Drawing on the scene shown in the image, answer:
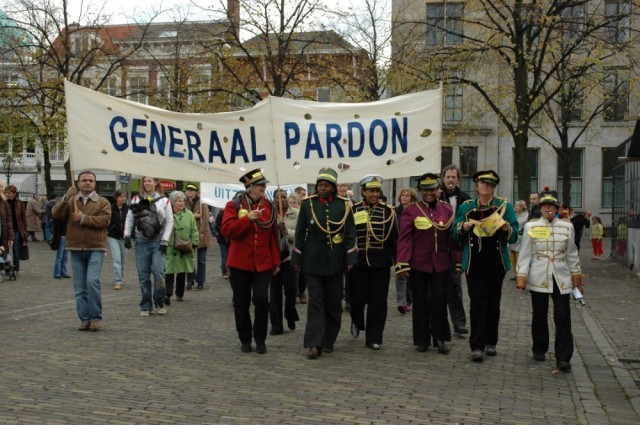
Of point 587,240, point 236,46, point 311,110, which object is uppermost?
point 236,46

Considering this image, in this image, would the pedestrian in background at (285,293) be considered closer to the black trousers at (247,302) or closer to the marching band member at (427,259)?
the black trousers at (247,302)

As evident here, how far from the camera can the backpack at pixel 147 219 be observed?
→ 12.4 m

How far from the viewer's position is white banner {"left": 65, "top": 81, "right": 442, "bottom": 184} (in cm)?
979

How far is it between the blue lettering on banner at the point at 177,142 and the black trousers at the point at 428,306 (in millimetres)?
2123

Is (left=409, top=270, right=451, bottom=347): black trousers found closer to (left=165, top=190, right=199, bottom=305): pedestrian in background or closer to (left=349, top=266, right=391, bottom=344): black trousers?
(left=349, top=266, right=391, bottom=344): black trousers

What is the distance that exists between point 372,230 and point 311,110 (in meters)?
1.46

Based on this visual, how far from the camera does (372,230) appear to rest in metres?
10.2

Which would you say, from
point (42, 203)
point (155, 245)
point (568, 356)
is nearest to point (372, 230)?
point (568, 356)

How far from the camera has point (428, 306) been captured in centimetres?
995

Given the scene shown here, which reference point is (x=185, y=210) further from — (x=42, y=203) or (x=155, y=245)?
(x=42, y=203)

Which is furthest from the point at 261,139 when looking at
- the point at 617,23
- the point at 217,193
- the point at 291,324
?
the point at 617,23

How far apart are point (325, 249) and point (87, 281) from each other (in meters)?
3.15

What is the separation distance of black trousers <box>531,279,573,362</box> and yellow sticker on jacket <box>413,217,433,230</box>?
4.20 ft

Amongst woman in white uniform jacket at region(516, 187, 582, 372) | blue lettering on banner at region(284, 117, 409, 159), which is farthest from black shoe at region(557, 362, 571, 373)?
blue lettering on banner at region(284, 117, 409, 159)
